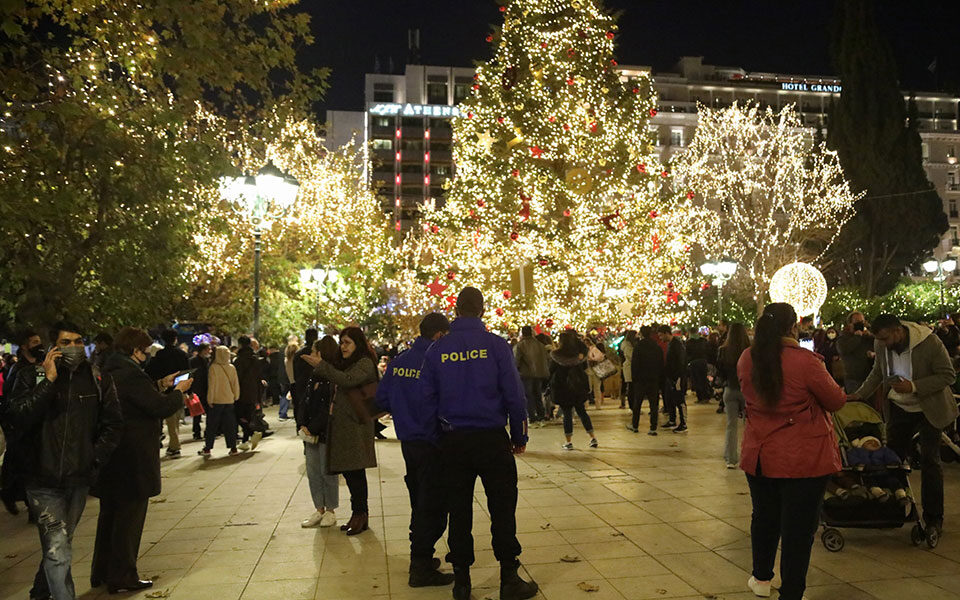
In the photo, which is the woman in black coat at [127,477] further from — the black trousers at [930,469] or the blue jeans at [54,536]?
the black trousers at [930,469]

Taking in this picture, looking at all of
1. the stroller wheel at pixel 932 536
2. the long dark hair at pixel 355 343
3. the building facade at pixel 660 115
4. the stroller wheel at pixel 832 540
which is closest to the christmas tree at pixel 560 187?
the long dark hair at pixel 355 343

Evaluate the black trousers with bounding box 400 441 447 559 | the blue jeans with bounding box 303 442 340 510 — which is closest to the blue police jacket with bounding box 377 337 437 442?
the black trousers with bounding box 400 441 447 559

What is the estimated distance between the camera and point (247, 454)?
13.9 m

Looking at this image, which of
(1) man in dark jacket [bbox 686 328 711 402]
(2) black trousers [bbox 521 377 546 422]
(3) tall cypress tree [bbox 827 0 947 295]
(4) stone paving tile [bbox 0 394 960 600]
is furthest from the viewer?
(3) tall cypress tree [bbox 827 0 947 295]

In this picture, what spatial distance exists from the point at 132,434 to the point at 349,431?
6.49ft

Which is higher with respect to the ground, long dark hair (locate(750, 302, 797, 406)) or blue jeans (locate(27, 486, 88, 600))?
long dark hair (locate(750, 302, 797, 406))

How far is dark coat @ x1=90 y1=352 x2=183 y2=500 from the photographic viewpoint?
609cm

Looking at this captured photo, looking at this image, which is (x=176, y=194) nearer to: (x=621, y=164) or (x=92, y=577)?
(x=92, y=577)

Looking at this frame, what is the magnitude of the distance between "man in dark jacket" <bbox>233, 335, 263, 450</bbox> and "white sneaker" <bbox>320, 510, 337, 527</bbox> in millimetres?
6568

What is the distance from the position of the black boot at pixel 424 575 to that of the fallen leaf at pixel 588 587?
36.6 inches

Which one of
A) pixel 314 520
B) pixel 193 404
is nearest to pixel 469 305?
pixel 314 520

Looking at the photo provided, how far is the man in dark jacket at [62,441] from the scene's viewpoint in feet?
17.4

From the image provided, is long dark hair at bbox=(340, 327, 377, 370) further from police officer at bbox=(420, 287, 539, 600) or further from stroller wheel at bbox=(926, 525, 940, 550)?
stroller wheel at bbox=(926, 525, 940, 550)

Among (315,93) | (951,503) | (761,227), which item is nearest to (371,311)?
(761,227)
